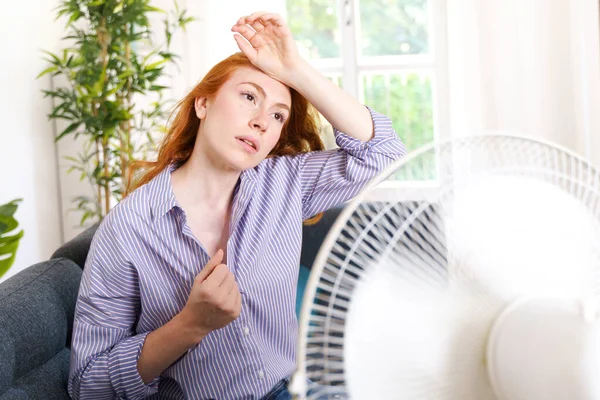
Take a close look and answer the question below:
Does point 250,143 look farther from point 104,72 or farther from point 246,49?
point 104,72

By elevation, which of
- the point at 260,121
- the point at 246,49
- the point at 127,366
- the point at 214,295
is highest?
the point at 246,49

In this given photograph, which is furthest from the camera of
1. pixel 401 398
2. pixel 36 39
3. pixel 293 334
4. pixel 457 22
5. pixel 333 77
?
pixel 333 77

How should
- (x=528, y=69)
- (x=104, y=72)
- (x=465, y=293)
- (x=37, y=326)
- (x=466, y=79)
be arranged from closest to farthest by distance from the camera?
(x=465, y=293) < (x=37, y=326) < (x=104, y=72) < (x=528, y=69) < (x=466, y=79)

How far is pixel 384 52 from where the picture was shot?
12.1 ft

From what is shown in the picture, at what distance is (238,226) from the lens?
1.30 meters

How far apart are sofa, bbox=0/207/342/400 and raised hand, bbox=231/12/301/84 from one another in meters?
0.60

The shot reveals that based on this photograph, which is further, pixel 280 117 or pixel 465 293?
pixel 280 117

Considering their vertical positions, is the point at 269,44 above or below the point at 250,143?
above

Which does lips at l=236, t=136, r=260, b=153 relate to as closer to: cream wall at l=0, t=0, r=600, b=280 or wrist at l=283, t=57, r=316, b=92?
wrist at l=283, t=57, r=316, b=92

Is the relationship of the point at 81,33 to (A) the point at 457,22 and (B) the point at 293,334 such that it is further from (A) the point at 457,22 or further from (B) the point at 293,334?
(B) the point at 293,334

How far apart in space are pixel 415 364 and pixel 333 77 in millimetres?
3111

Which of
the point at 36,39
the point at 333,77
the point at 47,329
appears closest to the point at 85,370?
the point at 47,329

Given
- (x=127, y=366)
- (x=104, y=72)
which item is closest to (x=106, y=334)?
(x=127, y=366)

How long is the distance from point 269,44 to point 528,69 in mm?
2285
